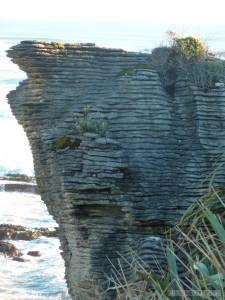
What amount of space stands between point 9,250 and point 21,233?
1328 mm

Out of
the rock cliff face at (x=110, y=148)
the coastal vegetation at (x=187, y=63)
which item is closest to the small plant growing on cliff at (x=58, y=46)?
the rock cliff face at (x=110, y=148)

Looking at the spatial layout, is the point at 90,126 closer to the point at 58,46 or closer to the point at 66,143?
the point at 66,143

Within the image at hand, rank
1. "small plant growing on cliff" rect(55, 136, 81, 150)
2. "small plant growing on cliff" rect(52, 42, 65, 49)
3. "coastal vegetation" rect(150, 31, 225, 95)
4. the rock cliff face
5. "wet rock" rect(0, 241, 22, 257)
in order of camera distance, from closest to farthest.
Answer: the rock cliff face
"small plant growing on cliff" rect(55, 136, 81, 150)
"coastal vegetation" rect(150, 31, 225, 95)
"small plant growing on cliff" rect(52, 42, 65, 49)
"wet rock" rect(0, 241, 22, 257)

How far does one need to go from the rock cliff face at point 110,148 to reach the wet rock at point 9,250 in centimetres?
1020

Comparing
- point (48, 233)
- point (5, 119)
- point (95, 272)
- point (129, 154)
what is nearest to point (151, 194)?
point (129, 154)

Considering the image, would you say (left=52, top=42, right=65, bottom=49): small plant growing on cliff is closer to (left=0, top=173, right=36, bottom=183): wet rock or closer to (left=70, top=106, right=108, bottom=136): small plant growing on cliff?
(left=70, top=106, right=108, bottom=136): small plant growing on cliff

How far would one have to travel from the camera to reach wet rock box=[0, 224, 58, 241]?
25.4m

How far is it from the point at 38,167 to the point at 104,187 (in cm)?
208

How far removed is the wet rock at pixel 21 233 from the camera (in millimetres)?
25422

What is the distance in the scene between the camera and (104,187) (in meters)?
12.1

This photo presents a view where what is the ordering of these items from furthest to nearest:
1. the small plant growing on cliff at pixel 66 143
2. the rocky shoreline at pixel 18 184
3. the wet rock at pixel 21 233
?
the rocky shoreline at pixel 18 184, the wet rock at pixel 21 233, the small plant growing on cliff at pixel 66 143

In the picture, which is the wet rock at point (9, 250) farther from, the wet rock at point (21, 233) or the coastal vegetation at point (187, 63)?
the coastal vegetation at point (187, 63)

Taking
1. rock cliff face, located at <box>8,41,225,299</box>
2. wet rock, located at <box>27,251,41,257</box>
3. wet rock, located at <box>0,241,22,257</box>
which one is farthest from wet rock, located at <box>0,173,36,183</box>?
rock cliff face, located at <box>8,41,225,299</box>

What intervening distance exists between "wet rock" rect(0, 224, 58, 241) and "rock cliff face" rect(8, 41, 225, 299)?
1141 centimetres
